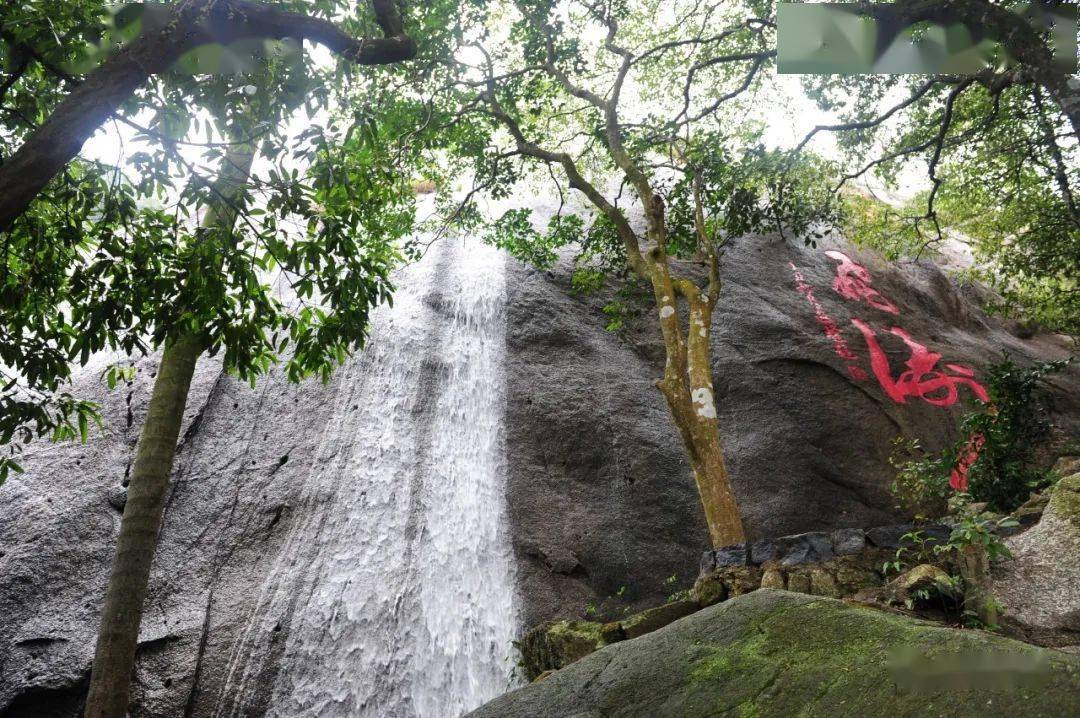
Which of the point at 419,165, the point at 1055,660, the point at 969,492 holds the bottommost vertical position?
the point at 1055,660

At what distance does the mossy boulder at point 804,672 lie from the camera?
1.94m

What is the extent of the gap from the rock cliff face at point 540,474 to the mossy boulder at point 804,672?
6.63 meters

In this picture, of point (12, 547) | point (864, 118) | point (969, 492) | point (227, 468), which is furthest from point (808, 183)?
point (12, 547)

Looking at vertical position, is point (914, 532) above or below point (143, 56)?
below

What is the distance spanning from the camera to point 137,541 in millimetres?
6402

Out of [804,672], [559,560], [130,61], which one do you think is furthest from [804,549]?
[130,61]

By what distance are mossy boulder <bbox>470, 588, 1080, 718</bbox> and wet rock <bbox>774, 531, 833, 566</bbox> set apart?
367 centimetres

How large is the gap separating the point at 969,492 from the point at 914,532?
239 cm

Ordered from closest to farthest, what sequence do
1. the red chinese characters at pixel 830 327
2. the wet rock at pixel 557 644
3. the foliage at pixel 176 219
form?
1. the foliage at pixel 176 219
2. the wet rock at pixel 557 644
3. the red chinese characters at pixel 830 327

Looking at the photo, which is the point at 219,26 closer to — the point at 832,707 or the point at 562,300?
the point at 832,707

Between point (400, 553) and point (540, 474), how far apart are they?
2.26m

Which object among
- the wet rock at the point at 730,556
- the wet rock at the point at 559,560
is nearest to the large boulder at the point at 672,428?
the wet rock at the point at 559,560

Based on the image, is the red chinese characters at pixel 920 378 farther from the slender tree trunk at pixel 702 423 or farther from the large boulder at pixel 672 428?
the slender tree trunk at pixel 702 423

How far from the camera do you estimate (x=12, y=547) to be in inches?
358
